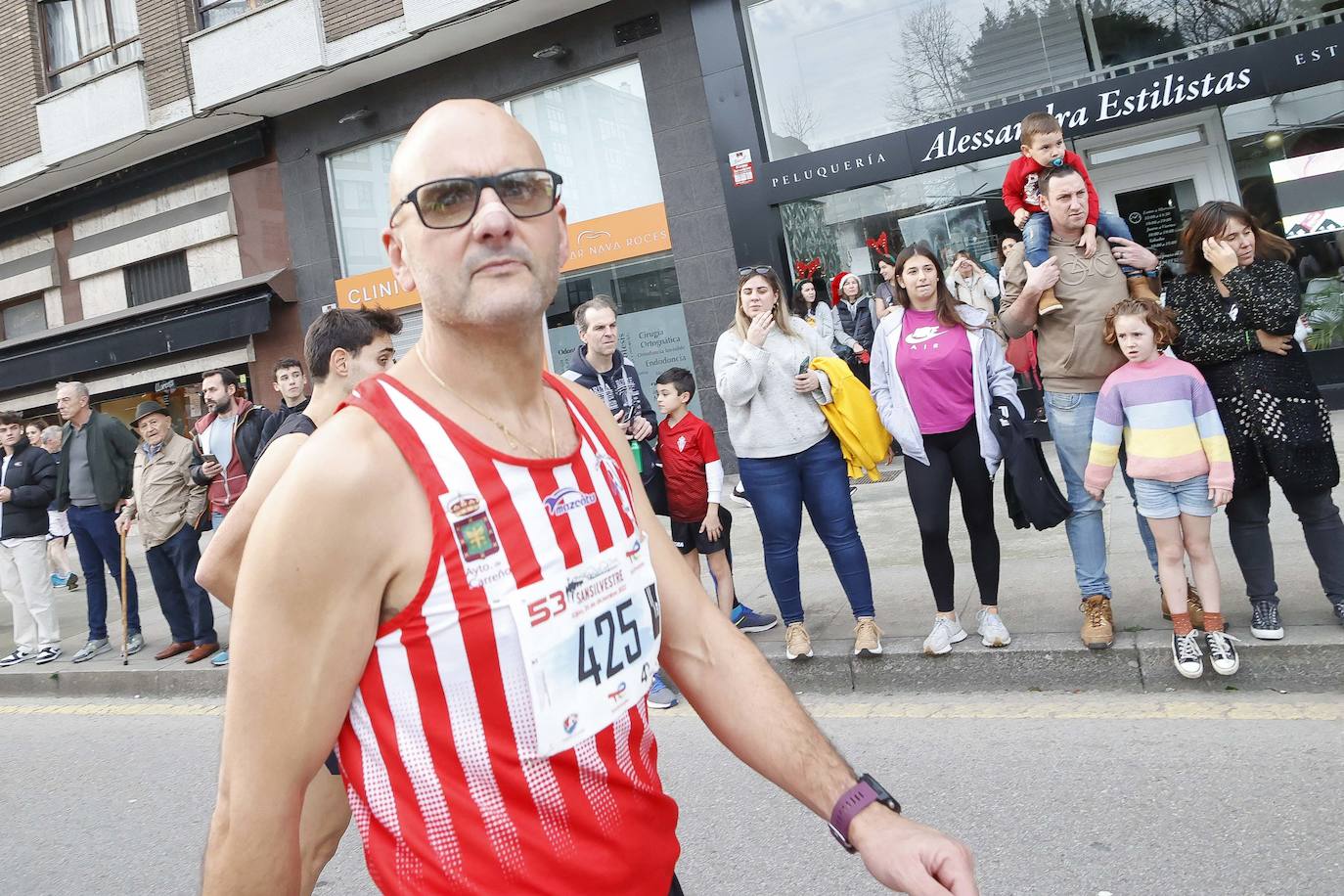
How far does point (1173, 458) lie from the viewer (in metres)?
4.51

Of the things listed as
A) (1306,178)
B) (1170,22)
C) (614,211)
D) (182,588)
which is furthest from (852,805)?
(614,211)

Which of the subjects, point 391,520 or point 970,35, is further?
point 970,35

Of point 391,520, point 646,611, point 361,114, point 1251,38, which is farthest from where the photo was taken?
point 361,114

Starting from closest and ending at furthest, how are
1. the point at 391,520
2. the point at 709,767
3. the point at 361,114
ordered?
the point at 391,520, the point at 709,767, the point at 361,114

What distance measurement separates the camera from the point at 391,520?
4.30ft

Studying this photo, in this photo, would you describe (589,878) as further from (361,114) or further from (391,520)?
(361,114)

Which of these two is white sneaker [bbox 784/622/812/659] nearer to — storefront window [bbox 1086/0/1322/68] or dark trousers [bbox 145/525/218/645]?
dark trousers [bbox 145/525/218/645]

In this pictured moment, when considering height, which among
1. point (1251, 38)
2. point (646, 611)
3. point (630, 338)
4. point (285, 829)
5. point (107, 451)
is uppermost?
point (1251, 38)

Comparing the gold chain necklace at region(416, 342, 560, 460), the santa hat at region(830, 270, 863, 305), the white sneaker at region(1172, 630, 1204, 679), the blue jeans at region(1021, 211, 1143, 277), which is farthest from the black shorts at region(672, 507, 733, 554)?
the santa hat at region(830, 270, 863, 305)

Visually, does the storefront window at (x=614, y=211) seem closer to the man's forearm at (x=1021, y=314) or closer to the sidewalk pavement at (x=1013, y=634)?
the sidewalk pavement at (x=1013, y=634)

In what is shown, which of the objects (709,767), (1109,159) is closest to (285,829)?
(709,767)

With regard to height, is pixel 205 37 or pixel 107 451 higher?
pixel 205 37

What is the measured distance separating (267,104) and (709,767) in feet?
43.8

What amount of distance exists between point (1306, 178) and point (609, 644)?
11143mm
